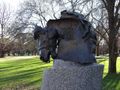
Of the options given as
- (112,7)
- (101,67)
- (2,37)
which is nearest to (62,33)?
(101,67)

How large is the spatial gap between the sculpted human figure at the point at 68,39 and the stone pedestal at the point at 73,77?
0.15 m

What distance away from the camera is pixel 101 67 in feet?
25.1

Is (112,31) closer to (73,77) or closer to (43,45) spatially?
(43,45)

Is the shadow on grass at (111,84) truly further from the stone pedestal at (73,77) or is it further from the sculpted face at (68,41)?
the stone pedestal at (73,77)

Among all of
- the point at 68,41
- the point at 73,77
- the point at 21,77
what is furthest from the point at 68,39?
the point at 21,77

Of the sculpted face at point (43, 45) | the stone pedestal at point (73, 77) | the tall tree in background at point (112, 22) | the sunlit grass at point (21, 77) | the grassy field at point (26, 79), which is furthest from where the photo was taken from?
the tall tree in background at point (112, 22)

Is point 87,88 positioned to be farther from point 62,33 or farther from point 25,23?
point 25,23

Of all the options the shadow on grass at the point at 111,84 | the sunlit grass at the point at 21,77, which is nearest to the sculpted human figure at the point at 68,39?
the sunlit grass at the point at 21,77

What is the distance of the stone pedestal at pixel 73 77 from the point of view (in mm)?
7316

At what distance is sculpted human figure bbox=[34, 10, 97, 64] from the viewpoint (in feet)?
24.8

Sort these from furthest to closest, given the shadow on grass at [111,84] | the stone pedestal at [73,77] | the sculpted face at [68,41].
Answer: the shadow on grass at [111,84] < the sculpted face at [68,41] < the stone pedestal at [73,77]

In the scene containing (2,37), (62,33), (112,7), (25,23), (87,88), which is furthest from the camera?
(2,37)

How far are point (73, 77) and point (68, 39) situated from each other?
35.8 inches

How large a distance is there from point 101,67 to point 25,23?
35.5 metres
